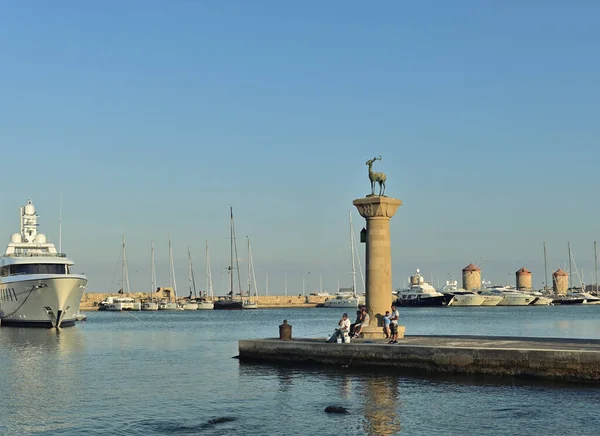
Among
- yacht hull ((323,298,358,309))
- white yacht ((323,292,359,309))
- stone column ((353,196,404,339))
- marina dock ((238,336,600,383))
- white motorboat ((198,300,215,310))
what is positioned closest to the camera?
marina dock ((238,336,600,383))

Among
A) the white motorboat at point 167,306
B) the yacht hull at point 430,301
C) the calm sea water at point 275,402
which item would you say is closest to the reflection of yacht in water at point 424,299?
the yacht hull at point 430,301

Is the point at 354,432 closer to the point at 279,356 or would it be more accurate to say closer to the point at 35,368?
the point at 279,356

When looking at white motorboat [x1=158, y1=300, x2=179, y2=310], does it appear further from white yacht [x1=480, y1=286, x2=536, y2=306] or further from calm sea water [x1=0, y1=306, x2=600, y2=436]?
calm sea water [x1=0, y1=306, x2=600, y2=436]

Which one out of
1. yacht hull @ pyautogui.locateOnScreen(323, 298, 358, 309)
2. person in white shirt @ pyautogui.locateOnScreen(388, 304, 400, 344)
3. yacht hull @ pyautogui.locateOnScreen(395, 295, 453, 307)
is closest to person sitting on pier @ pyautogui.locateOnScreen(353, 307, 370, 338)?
person in white shirt @ pyautogui.locateOnScreen(388, 304, 400, 344)

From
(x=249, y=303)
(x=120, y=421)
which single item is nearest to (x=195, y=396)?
(x=120, y=421)

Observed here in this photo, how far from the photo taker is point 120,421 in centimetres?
2642

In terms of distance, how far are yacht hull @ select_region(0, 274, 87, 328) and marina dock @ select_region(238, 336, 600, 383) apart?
42025 mm

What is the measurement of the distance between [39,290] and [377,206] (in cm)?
4890

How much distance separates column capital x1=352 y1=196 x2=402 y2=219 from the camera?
4006cm

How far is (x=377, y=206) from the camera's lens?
40094 millimetres

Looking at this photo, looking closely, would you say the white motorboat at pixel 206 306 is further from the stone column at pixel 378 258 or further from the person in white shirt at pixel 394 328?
the person in white shirt at pixel 394 328

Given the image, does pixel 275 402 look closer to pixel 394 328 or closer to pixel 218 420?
pixel 218 420

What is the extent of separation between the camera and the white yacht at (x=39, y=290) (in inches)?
3113

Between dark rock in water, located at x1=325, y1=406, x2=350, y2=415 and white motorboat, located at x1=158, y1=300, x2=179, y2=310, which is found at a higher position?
white motorboat, located at x1=158, y1=300, x2=179, y2=310
